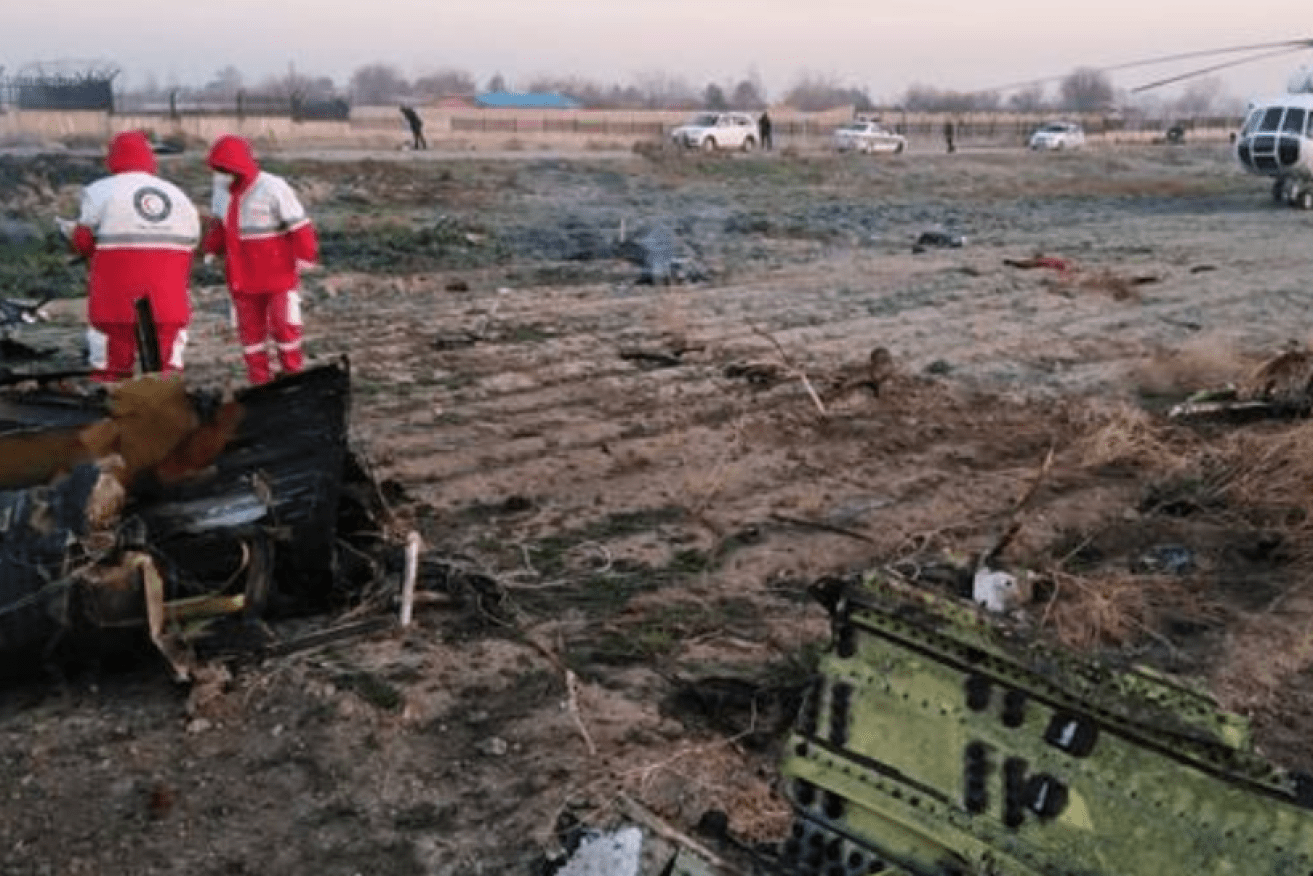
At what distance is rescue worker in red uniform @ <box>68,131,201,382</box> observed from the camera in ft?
23.1

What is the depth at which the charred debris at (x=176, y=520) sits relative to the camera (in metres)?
4.14

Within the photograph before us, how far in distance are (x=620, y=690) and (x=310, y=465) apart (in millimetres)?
1370

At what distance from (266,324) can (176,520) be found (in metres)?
3.79

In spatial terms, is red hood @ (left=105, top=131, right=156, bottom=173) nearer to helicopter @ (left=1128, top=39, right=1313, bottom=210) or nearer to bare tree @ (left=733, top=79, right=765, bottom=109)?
helicopter @ (left=1128, top=39, right=1313, bottom=210)

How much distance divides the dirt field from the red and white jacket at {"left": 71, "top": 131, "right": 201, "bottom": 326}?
4.86 feet

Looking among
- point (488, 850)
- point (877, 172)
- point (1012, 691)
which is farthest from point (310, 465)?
point (877, 172)

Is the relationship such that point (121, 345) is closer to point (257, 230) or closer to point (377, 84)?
point (257, 230)

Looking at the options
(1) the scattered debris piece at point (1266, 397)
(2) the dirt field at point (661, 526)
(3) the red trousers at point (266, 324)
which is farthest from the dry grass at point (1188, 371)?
(3) the red trousers at point (266, 324)

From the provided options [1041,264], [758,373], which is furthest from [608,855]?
[1041,264]

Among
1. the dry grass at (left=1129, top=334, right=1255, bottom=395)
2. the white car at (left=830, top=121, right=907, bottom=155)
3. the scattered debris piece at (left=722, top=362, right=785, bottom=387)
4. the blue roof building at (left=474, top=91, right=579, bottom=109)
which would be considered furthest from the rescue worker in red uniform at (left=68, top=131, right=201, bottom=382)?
the blue roof building at (left=474, top=91, right=579, bottom=109)

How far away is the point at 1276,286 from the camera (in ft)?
52.3

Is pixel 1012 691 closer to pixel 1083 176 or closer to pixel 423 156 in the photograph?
pixel 423 156

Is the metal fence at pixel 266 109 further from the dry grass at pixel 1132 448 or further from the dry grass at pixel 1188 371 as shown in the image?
the dry grass at pixel 1132 448

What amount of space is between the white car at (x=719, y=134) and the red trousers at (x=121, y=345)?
114 ft
